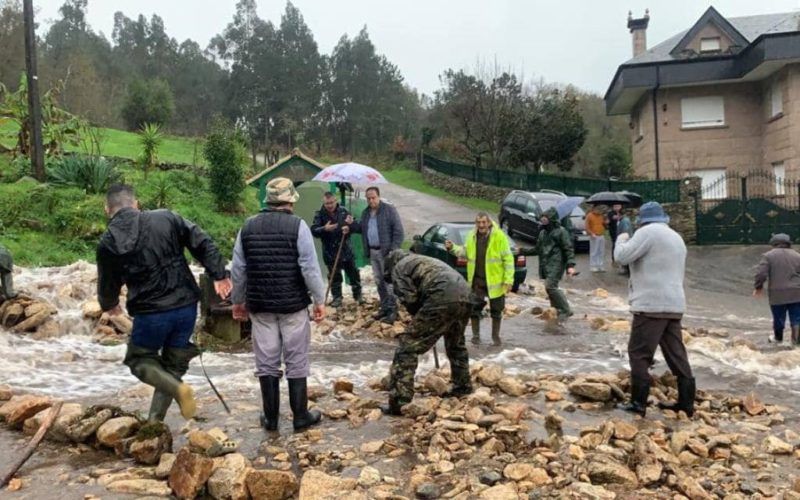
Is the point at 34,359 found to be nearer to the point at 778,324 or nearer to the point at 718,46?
the point at 778,324

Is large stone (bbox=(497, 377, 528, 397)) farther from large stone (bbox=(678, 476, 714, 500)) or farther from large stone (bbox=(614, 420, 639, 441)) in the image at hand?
large stone (bbox=(678, 476, 714, 500))

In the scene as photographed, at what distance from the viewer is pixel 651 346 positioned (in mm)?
5742

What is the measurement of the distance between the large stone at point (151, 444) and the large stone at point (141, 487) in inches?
14.9

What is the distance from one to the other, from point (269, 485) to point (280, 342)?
142 centimetres

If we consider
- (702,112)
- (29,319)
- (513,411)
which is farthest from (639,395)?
(702,112)

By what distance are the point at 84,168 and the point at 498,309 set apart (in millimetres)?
12921

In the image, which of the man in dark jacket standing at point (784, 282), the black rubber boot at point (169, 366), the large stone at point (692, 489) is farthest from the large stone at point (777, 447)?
the man in dark jacket standing at point (784, 282)

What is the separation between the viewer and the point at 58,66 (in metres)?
43.6

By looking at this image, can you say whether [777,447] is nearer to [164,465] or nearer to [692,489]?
[692,489]

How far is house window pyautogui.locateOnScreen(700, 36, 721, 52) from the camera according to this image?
2781cm

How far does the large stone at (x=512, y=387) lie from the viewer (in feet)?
20.9

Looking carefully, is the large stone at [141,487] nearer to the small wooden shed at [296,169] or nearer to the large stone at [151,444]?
the large stone at [151,444]

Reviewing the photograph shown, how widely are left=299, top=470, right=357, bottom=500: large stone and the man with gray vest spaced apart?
1211 mm

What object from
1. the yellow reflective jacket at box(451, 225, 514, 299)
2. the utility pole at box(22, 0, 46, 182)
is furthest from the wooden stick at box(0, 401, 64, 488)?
the utility pole at box(22, 0, 46, 182)
